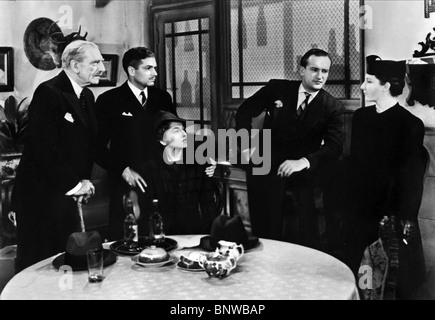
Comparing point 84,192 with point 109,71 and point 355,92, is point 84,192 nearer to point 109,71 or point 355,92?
point 109,71

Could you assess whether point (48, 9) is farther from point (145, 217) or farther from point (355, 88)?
point (355, 88)

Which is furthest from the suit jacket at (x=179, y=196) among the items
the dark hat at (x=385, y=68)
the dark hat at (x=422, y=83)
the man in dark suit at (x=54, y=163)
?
the dark hat at (x=422, y=83)

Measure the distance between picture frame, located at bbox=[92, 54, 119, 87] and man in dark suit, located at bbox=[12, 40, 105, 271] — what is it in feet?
0.29

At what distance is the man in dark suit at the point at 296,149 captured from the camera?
290cm

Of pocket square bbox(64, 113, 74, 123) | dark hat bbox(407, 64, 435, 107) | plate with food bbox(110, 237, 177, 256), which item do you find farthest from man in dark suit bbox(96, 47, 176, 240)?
dark hat bbox(407, 64, 435, 107)

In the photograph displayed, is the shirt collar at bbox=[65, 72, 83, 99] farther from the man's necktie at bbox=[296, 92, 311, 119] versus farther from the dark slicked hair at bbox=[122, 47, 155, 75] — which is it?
the man's necktie at bbox=[296, 92, 311, 119]

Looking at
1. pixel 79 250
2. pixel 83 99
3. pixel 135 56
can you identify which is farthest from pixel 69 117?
pixel 79 250

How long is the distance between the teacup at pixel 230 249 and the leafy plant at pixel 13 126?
1.37m

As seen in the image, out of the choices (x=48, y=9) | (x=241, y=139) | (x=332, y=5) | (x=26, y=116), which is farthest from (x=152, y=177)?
(x=332, y=5)

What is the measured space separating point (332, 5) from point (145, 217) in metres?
1.62

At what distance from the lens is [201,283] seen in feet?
6.84

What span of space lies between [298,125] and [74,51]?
1.35 meters

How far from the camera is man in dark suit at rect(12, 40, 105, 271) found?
9.79ft

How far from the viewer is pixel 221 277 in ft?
6.88
